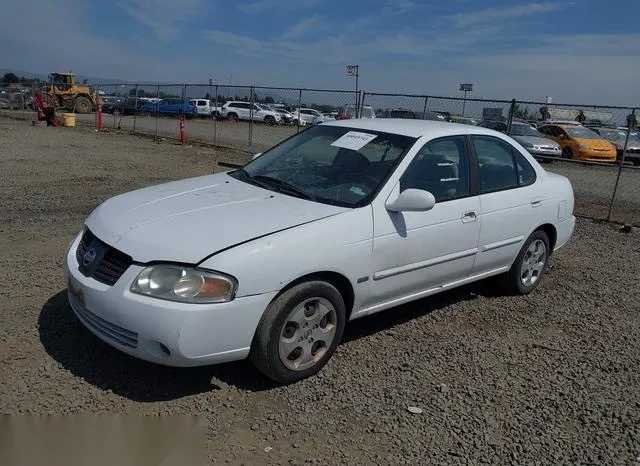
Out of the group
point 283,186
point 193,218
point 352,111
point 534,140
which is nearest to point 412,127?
point 283,186

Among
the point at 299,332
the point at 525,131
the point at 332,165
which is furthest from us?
the point at 525,131

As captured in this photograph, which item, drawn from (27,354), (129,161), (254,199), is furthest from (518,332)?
(129,161)

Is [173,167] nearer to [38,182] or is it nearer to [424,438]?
[38,182]

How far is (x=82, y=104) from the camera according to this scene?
36188 mm

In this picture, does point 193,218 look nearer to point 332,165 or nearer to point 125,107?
point 332,165

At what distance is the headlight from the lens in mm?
2857

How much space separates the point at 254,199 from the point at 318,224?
1.98 feet

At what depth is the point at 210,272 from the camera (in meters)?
2.87

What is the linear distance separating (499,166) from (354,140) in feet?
4.52

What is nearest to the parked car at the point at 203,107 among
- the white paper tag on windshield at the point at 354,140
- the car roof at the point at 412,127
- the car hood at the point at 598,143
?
the car hood at the point at 598,143

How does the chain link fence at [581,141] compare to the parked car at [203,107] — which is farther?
the parked car at [203,107]

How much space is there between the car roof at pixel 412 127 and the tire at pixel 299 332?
155 centimetres

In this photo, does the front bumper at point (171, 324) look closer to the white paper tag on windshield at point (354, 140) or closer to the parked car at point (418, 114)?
the white paper tag on windshield at point (354, 140)

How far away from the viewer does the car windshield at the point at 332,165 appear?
3725 mm
